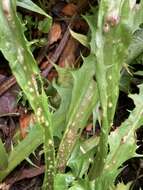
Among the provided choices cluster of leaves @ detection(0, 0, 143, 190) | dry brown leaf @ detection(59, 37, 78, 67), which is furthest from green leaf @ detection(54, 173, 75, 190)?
dry brown leaf @ detection(59, 37, 78, 67)

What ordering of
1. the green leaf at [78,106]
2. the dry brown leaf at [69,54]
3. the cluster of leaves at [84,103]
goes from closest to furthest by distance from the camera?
the cluster of leaves at [84,103], the green leaf at [78,106], the dry brown leaf at [69,54]

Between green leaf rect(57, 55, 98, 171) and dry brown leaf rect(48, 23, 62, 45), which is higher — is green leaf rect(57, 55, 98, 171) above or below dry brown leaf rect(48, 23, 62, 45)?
below

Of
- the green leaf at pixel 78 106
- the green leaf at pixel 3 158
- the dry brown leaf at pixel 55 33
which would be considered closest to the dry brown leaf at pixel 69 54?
the dry brown leaf at pixel 55 33

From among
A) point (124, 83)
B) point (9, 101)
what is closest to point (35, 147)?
point (9, 101)

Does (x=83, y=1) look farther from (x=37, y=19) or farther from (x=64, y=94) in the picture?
(x=64, y=94)

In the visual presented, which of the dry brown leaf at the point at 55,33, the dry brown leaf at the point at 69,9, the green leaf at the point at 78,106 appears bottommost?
the green leaf at the point at 78,106

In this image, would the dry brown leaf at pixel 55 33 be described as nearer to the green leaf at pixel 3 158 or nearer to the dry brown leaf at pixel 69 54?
the dry brown leaf at pixel 69 54

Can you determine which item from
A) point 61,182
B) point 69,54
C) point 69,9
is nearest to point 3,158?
point 61,182

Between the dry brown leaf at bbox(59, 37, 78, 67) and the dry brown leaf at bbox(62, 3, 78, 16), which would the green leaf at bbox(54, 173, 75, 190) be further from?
the dry brown leaf at bbox(62, 3, 78, 16)
